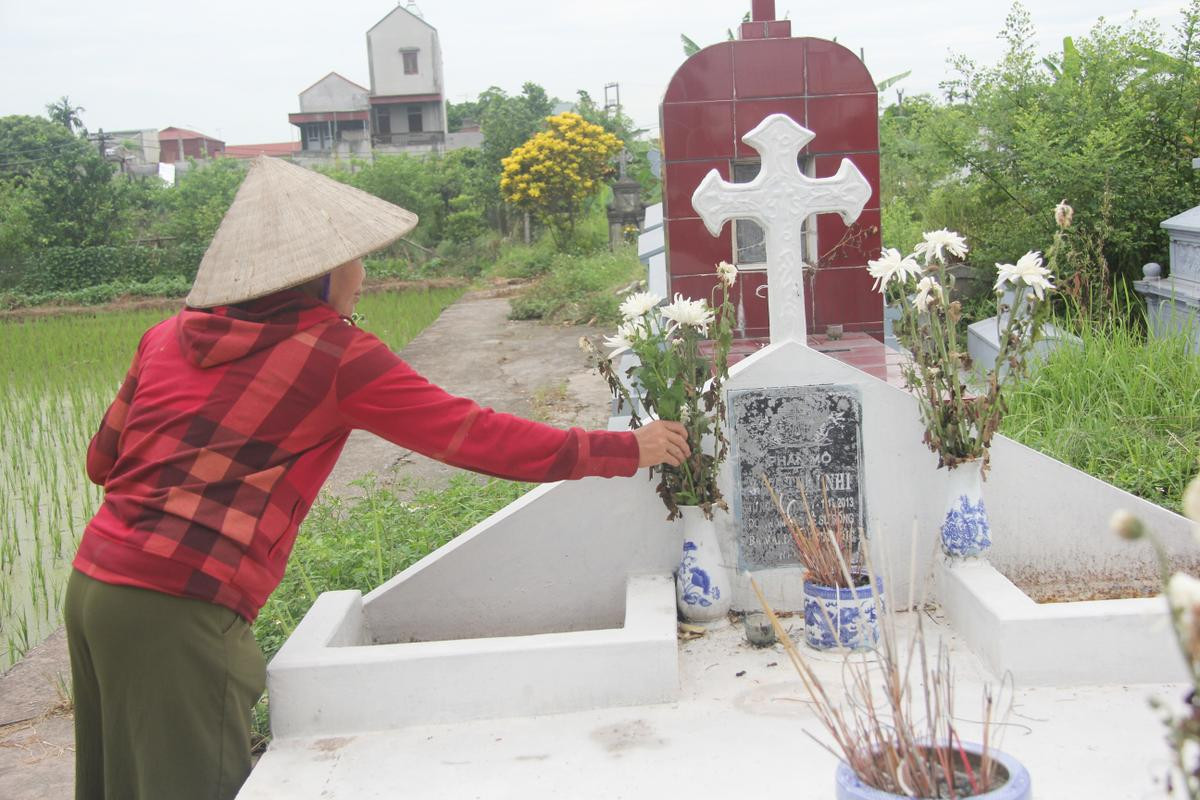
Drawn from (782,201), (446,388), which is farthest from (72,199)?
(782,201)

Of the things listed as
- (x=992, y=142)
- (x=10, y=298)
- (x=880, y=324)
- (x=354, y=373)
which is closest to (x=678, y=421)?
(x=354, y=373)

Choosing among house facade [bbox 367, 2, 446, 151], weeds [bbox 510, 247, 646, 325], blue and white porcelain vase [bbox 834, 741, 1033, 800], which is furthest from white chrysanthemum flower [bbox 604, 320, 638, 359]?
house facade [bbox 367, 2, 446, 151]

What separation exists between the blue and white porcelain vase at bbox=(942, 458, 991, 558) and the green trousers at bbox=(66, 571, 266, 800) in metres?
1.72

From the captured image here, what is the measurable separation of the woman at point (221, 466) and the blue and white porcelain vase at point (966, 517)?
1092mm

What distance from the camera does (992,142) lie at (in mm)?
7992

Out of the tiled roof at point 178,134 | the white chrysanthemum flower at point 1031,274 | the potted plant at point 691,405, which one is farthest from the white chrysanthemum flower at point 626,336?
the tiled roof at point 178,134

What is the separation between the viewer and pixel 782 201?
3.25 m

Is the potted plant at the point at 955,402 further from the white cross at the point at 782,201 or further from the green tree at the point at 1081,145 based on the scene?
the green tree at the point at 1081,145

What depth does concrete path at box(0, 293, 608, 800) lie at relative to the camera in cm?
337

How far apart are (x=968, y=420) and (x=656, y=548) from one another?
875 millimetres

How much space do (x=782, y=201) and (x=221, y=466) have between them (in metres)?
1.72

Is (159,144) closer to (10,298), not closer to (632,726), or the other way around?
(10,298)

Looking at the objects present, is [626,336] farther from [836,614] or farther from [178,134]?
[178,134]

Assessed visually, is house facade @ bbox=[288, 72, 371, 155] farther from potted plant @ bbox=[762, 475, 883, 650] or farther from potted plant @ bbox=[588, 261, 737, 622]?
potted plant @ bbox=[762, 475, 883, 650]
